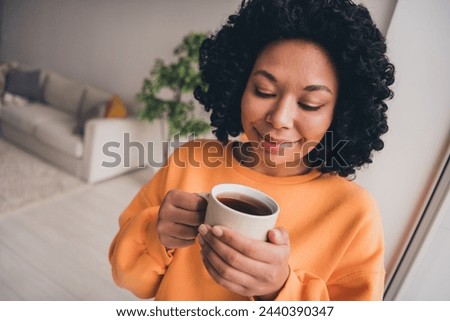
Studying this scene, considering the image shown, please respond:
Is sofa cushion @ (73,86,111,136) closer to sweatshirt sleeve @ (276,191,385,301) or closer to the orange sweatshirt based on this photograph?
the orange sweatshirt

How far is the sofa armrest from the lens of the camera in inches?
103

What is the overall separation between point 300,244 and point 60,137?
265 cm

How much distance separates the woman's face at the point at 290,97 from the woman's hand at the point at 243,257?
0.19 metres

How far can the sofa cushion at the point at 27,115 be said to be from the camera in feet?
9.58

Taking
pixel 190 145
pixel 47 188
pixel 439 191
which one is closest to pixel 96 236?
pixel 47 188

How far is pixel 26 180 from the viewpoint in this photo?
2521 millimetres

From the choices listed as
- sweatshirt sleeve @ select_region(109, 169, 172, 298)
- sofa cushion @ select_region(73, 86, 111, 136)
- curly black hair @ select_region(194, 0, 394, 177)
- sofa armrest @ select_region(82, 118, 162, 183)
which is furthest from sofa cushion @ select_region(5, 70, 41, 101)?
sweatshirt sleeve @ select_region(109, 169, 172, 298)

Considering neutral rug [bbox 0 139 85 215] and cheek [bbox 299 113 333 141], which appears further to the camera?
neutral rug [bbox 0 139 85 215]

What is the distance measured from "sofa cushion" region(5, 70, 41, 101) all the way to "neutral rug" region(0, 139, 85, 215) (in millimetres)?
637

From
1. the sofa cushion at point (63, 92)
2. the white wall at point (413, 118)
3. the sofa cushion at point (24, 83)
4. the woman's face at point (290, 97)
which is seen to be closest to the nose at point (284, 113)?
the woman's face at point (290, 97)

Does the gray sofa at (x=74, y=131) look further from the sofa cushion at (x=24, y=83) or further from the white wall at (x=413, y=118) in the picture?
the white wall at (x=413, y=118)

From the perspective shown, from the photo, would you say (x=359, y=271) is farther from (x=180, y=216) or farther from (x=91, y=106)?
(x=91, y=106)

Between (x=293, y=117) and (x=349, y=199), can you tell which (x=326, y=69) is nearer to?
(x=293, y=117)

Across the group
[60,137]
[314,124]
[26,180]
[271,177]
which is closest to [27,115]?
[60,137]
